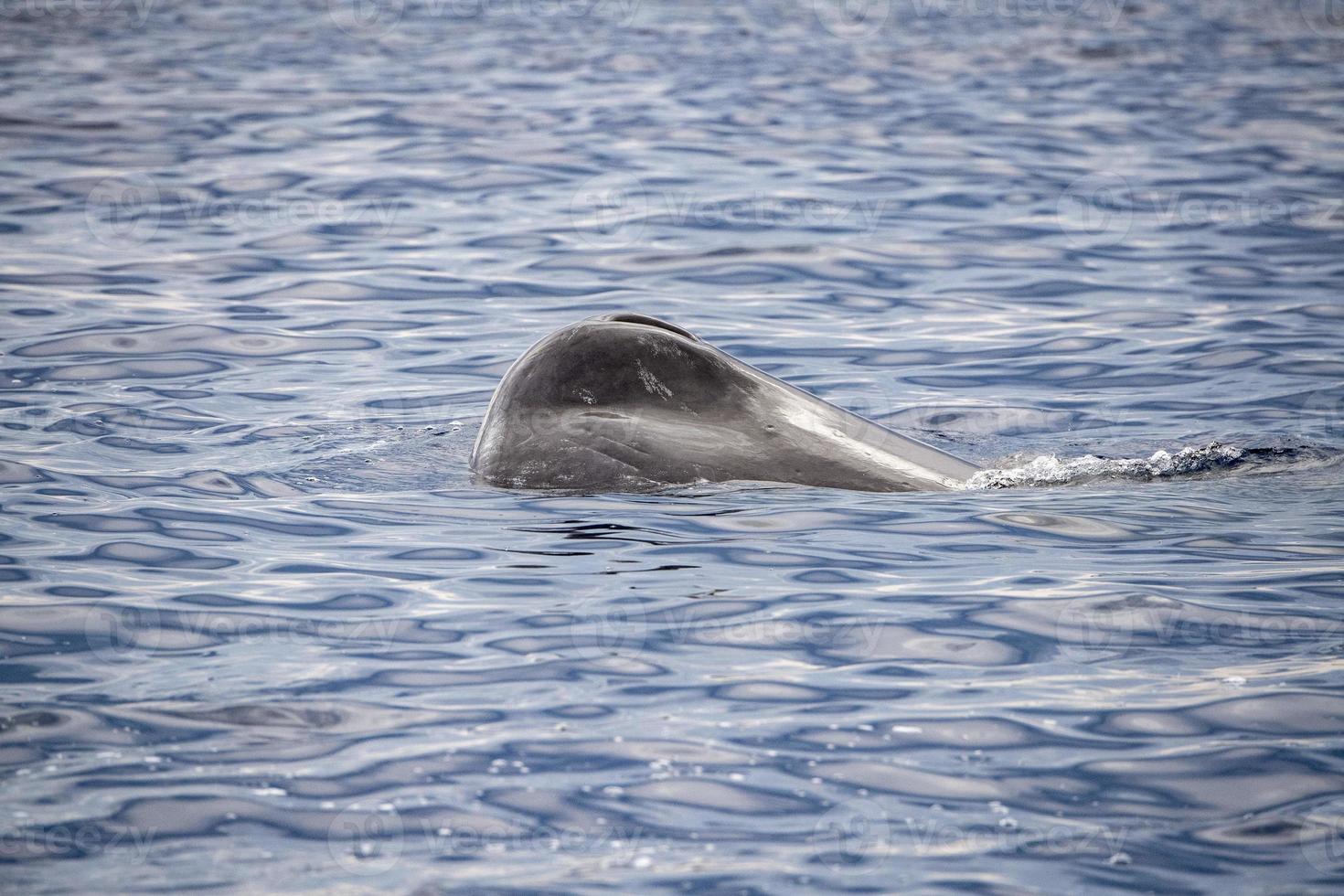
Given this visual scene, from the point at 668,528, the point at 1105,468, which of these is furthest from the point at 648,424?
the point at 1105,468

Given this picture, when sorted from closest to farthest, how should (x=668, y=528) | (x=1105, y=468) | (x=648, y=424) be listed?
1. (x=668, y=528)
2. (x=648, y=424)
3. (x=1105, y=468)

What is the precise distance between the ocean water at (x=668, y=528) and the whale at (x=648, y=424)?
128 millimetres

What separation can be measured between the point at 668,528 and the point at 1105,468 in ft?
7.59

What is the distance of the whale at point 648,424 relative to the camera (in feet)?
20.9

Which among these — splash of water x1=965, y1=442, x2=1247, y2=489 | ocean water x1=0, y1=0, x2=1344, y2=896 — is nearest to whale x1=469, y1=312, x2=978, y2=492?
ocean water x1=0, y1=0, x2=1344, y2=896

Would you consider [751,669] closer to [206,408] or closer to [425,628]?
[425,628]

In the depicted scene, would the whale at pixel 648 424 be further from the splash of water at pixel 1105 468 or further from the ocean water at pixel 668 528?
the splash of water at pixel 1105 468

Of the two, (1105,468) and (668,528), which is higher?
(668,528)

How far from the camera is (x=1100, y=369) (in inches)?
382

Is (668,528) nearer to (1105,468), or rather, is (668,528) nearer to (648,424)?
(648,424)

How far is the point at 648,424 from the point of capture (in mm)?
6445

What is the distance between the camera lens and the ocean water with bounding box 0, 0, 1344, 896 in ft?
12.8

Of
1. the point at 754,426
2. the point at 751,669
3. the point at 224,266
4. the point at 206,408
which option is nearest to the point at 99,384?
the point at 206,408

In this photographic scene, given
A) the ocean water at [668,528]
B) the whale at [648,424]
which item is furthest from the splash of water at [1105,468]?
the whale at [648,424]
